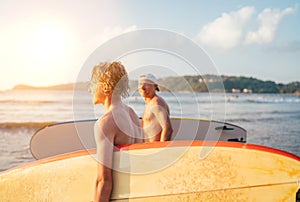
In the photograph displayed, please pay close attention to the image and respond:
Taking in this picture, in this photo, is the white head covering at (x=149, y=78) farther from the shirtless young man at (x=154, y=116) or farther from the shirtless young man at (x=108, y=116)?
the shirtless young man at (x=108, y=116)

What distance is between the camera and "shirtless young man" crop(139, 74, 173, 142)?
11.6ft

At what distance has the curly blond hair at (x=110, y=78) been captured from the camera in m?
2.23

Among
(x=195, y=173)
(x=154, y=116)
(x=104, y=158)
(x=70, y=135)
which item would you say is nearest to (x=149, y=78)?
(x=154, y=116)

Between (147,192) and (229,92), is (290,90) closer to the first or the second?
(229,92)

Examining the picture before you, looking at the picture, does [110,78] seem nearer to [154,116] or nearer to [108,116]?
[108,116]

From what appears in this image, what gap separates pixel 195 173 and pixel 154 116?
1.12 m

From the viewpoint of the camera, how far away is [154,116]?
364 cm

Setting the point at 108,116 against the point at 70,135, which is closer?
the point at 108,116

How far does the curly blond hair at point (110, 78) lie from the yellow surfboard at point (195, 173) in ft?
1.73

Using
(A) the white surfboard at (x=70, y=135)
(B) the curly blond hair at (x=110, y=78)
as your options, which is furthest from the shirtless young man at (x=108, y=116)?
(A) the white surfboard at (x=70, y=135)

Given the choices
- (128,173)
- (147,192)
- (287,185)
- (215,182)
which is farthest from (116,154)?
(287,185)

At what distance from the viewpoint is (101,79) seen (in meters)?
2.23

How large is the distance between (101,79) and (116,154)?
0.59m

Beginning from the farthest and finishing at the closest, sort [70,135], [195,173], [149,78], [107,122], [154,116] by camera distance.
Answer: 1. [70,135]
2. [154,116]
3. [149,78]
4. [195,173]
5. [107,122]
